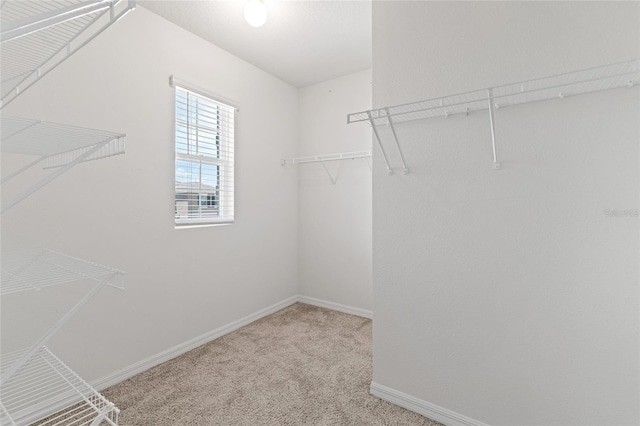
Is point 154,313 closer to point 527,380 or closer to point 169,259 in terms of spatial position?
point 169,259

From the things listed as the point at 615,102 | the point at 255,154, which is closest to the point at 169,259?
the point at 255,154

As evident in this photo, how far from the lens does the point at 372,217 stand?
6.51ft

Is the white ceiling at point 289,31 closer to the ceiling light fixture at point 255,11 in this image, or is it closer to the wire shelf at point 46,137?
the ceiling light fixture at point 255,11

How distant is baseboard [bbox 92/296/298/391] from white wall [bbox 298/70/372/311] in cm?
68

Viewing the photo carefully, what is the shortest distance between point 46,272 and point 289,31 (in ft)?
7.40

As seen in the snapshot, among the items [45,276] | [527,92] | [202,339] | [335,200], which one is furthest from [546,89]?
[202,339]

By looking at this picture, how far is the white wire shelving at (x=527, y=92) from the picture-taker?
3.87 feet

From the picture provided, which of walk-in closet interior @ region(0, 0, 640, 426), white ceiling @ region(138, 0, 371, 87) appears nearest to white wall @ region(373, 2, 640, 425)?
walk-in closet interior @ region(0, 0, 640, 426)

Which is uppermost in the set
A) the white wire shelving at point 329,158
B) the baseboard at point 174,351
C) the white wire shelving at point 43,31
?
the white wire shelving at point 329,158

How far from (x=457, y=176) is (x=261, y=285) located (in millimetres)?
2247

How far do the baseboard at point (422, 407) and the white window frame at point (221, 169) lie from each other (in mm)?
1814

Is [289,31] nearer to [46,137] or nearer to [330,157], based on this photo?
[330,157]

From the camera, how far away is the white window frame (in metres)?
2.41

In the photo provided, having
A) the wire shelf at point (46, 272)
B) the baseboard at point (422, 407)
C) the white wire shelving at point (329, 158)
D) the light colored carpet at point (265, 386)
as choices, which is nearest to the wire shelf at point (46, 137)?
the wire shelf at point (46, 272)
